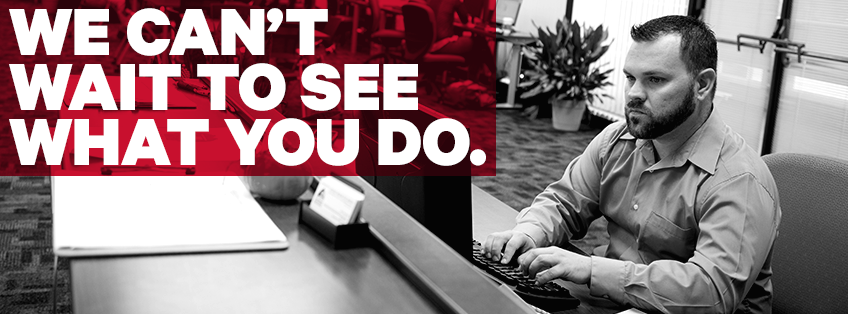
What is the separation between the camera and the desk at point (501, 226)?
153cm

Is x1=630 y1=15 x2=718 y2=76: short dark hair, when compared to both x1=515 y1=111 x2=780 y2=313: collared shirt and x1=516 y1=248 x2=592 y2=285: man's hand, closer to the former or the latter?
x1=515 y1=111 x2=780 y2=313: collared shirt

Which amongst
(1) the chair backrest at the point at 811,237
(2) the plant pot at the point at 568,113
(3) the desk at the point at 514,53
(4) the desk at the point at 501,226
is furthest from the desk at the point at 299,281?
(3) the desk at the point at 514,53

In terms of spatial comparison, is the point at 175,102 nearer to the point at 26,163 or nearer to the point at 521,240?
the point at 521,240

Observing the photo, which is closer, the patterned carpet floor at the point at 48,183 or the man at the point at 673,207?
the man at the point at 673,207

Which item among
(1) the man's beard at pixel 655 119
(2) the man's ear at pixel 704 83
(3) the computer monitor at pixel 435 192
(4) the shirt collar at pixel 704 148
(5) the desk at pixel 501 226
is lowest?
(5) the desk at pixel 501 226

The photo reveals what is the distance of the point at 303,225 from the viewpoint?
5.29ft

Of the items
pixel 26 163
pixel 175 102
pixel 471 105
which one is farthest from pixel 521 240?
pixel 471 105

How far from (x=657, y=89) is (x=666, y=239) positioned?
0.32m

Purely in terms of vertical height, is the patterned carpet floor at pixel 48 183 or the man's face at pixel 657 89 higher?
the man's face at pixel 657 89

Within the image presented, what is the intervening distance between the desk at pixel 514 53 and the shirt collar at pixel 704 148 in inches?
228

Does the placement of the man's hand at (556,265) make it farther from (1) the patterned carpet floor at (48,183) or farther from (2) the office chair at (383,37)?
(2) the office chair at (383,37)

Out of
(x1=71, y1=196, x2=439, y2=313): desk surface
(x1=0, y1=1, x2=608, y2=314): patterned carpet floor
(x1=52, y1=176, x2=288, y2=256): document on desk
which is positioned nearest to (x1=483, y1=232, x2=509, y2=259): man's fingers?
(x1=71, y1=196, x2=439, y2=313): desk surface

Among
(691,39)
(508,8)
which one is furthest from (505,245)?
(508,8)
